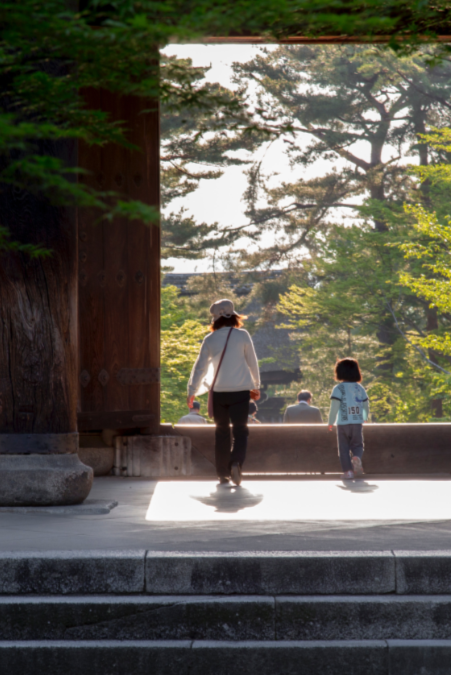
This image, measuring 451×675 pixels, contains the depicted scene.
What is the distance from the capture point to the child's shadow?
7.24 meters

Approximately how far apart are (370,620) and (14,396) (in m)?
3.08

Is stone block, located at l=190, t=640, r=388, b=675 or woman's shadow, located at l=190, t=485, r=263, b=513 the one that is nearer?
stone block, located at l=190, t=640, r=388, b=675

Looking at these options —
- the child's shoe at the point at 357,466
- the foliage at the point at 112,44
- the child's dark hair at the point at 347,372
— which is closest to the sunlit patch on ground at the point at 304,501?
the child's shoe at the point at 357,466

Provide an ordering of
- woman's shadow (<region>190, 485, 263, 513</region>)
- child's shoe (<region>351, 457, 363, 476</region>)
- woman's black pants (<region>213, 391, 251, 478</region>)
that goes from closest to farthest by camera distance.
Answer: woman's shadow (<region>190, 485, 263, 513</region>)
woman's black pants (<region>213, 391, 251, 478</region>)
child's shoe (<region>351, 457, 363, 476</region>)

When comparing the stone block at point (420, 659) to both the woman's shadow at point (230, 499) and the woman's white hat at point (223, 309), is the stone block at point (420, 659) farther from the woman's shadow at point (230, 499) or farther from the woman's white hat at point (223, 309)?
the woman's white hat at point (223, 309)

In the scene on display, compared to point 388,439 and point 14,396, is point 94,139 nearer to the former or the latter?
point 14,396

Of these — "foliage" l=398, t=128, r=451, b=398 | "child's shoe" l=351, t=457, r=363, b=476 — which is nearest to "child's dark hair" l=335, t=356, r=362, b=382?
"child's shoe" l=351, t=457, r=363, b=476

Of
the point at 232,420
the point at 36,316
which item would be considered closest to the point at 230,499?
the point at 232,420

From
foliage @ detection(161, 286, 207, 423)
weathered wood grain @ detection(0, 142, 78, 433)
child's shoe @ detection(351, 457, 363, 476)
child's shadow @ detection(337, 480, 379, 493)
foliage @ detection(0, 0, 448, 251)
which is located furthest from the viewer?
foliage @ detection(161, 286, 207, 423)

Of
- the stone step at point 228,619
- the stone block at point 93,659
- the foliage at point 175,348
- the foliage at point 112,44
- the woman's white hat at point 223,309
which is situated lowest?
the foliage at point 175,348

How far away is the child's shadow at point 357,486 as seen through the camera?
7242mm

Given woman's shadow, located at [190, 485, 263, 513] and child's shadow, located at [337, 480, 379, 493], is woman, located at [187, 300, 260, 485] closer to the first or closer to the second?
woman's shadow, located at [190, 485, 263, 513]

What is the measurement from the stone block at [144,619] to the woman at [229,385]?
370 cm

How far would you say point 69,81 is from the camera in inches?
98.0
